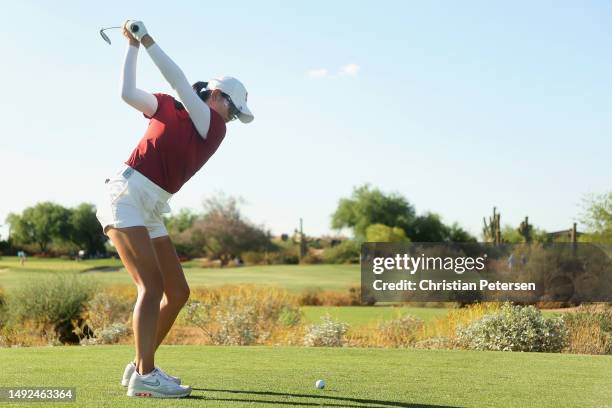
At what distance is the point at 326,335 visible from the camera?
13.7m

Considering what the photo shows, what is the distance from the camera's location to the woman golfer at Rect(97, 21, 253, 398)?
18.1 feet

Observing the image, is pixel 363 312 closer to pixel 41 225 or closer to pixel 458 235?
pixel 458 235

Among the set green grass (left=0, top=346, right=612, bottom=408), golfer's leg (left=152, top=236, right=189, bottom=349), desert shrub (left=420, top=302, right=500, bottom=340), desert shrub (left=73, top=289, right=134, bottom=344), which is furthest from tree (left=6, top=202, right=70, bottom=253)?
golfer's leg (left=152, top=236, right=189, bottom=349)

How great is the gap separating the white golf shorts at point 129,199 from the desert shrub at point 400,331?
10059 mm

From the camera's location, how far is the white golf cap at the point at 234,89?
5895 millimetres

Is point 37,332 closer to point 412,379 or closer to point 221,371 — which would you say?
point 221,371

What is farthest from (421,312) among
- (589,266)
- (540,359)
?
(540,359)

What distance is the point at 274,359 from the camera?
9180mm

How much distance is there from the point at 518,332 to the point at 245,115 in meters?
8.66

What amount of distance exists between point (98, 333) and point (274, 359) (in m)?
7.68

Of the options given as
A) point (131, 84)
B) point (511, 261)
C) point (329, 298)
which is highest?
point (131, 84)

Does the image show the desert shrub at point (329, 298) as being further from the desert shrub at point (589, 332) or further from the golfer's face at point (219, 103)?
the golfer's face at point (219, 103)

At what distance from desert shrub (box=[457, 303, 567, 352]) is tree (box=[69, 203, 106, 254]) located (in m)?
68.4

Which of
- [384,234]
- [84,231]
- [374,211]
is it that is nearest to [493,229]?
[384,234]
